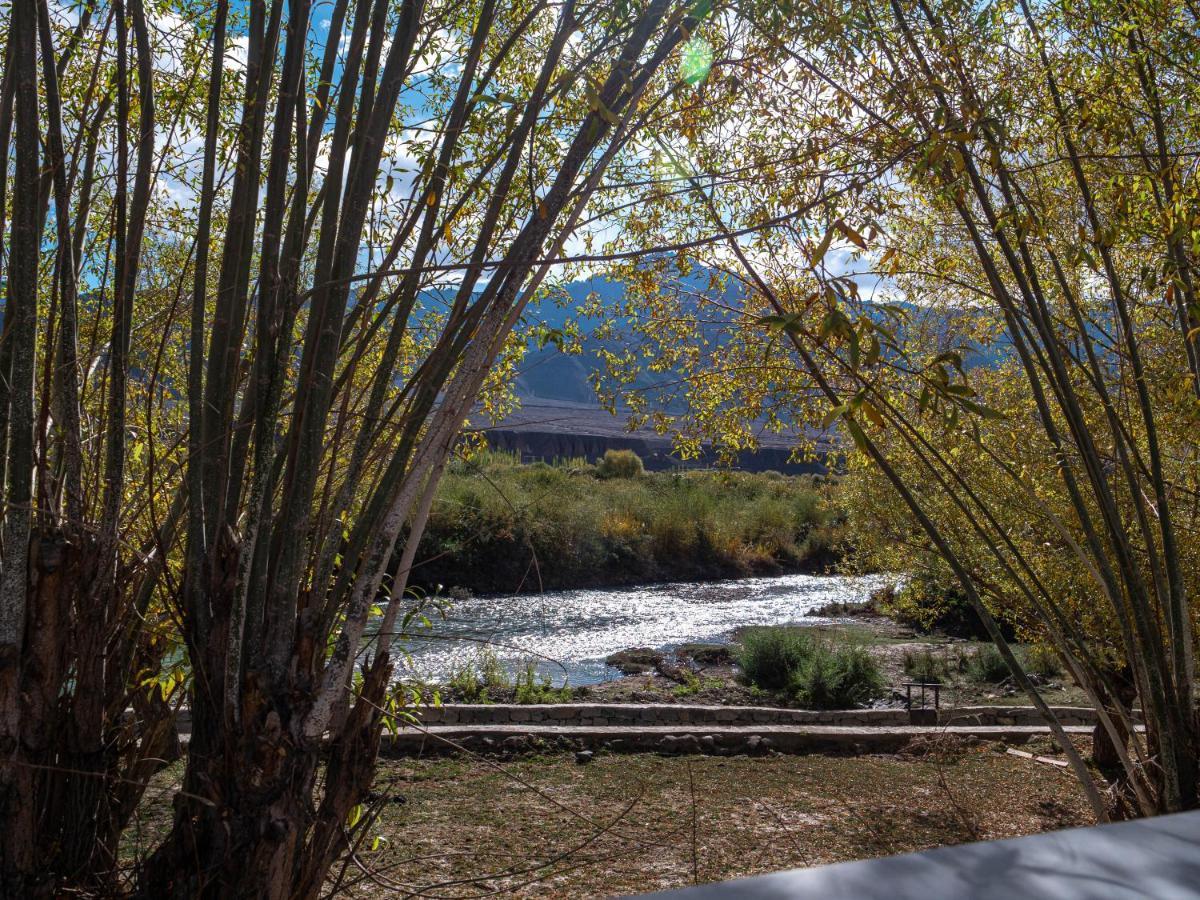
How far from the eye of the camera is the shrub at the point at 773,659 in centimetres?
1034

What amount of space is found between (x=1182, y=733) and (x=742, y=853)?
1.95 m

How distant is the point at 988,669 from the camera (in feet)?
37.4

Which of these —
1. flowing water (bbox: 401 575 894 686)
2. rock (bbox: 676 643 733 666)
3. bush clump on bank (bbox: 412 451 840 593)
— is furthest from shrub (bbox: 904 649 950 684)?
bush clump on bank (bbox: 412 451 840 593)

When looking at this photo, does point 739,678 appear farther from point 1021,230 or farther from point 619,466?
point 619,466

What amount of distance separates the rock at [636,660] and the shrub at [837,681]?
2187 millimetres

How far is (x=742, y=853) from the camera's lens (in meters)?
4.63

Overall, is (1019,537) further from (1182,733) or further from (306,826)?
(306,826)

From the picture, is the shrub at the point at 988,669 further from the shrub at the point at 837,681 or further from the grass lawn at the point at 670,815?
the grass lawn at the point at 670,815

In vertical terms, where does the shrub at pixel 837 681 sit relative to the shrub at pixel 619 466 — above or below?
below

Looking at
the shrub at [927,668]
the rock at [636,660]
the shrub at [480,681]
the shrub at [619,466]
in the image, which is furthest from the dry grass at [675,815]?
the shrub at [619,466]

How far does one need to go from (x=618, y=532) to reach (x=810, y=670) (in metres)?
11.8

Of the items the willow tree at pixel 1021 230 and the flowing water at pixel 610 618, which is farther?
the flowing water at pixel 610 618

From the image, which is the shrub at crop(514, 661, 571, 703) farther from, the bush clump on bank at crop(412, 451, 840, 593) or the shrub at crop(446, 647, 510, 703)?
the bush clump on bank at crop(412, 451, 840, 593)

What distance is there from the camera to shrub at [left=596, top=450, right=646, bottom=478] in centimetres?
3186
